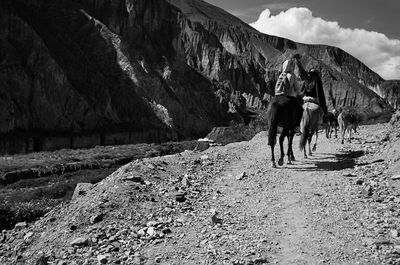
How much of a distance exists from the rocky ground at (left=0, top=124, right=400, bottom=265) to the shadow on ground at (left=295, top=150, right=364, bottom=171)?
14 cm

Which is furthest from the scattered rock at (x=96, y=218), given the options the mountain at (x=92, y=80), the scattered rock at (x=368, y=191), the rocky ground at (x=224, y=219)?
the mountain at (x=92, y=80)

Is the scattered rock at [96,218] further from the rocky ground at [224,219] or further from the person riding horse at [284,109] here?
the person riding horse at [284,109]

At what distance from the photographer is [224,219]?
9.46 meters

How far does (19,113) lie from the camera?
297 ft

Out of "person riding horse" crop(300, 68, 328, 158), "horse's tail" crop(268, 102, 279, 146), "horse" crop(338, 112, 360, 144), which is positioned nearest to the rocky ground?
"horse's tail" crop(268, 102, 279, 146)

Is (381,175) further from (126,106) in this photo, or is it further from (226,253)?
(126,106)

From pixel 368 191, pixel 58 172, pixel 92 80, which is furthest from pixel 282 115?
pixel 92 80

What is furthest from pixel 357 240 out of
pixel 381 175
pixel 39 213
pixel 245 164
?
pixel 39 213

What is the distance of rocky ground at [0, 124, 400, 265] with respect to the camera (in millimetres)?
7984

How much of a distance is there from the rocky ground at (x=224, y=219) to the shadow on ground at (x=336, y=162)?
0.46ft

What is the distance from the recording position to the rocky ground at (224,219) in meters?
7.98

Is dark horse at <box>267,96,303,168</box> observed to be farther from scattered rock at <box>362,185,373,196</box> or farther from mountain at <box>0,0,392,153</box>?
mountain at <box>0,0,392,153</box>

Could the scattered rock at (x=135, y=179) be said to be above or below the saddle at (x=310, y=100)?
below

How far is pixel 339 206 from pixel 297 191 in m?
1.39
